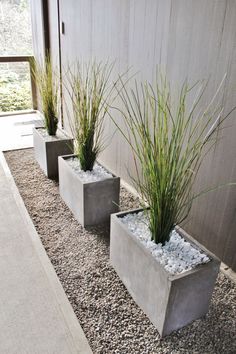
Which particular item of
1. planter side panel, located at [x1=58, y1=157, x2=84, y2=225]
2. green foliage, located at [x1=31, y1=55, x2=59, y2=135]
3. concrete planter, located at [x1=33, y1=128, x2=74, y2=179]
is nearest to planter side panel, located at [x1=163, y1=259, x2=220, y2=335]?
planter side panel, located at [x1=58, y1=157, x2=84, y2=225]

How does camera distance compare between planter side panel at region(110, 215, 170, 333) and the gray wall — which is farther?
the gray wall

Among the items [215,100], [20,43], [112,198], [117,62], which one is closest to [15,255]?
[112,198]

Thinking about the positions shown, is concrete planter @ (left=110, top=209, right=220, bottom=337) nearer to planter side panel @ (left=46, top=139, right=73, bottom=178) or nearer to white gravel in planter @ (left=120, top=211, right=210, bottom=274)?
white gravel in planter @ (left=120, top=211, right=210, bottom=274)

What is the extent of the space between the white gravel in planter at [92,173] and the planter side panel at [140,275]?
566 millimetres

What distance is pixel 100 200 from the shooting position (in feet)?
7.35

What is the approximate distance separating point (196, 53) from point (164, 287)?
50.5 inches

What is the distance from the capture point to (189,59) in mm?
1871

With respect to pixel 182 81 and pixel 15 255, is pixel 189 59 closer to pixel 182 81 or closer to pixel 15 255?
pixel 182 81

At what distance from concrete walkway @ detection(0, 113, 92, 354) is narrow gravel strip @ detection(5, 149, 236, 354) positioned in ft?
0.18

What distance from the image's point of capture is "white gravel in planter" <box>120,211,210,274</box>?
141 centimetres

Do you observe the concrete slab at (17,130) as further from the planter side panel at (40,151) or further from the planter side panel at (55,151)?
the planter side panel at (55,151)

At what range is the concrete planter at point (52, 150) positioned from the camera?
9.58 ft

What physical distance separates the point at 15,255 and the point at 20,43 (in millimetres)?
4106

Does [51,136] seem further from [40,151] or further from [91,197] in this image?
[91,197]
